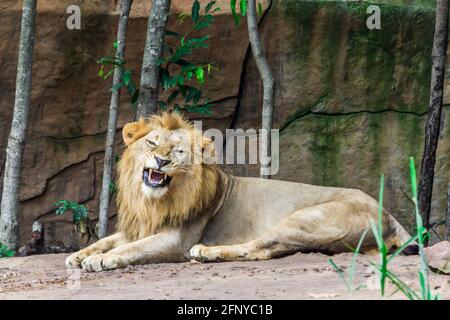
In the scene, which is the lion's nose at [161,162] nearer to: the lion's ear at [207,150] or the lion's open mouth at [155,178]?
the lion's open mouth at [155,178]

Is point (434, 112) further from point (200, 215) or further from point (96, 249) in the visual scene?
point (96, 249)

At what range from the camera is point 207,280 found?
5105 millimetres

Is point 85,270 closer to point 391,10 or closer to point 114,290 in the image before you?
point 114,290

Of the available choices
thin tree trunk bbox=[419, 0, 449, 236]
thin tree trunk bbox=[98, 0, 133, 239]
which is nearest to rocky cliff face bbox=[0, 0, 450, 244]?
thin tree trunk bbox=[98, 0, 133, 239]

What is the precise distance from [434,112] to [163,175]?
2.57m

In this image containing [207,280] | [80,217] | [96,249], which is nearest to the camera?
[207,280]

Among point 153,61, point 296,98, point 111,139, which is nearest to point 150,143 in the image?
point 153,61

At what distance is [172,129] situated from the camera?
20.9 feet

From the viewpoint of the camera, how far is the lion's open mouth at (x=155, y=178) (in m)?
6.16

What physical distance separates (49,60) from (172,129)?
108 inches

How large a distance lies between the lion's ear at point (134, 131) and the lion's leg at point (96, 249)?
69cm

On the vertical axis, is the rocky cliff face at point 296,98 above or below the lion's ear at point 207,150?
above

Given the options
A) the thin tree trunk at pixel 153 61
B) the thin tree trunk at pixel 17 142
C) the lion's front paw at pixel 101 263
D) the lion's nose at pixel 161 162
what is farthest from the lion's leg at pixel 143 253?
the thin tree trunk at pixel 17 142
